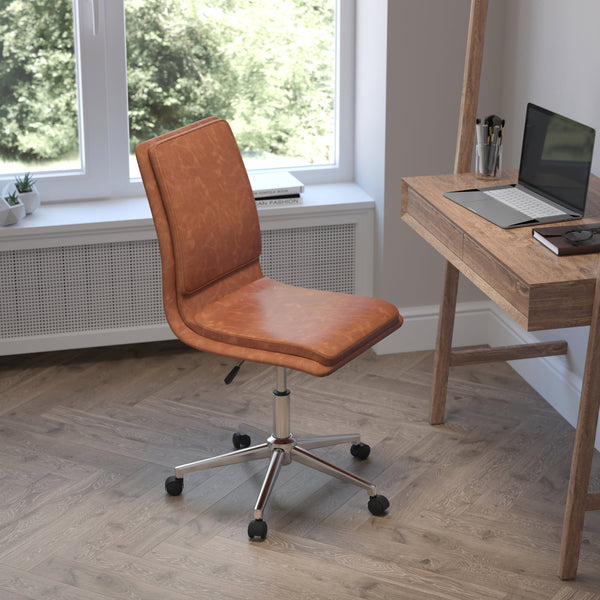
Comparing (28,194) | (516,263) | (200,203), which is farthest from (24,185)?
(516,263)

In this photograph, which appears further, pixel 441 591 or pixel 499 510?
pixel 499 510

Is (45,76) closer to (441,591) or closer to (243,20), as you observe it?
(243,20)

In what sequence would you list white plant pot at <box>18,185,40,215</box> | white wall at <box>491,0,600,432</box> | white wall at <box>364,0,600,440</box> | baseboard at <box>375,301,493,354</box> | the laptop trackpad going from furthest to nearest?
baseboard at <box>375,301,493,354</box>
white plant pot at <box>18,185,40,215</box>
white wall at <box>364,0,600,440</box>
white wall at <box>491,0,600,432</box>
the laptop trackpad

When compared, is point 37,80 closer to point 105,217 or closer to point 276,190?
point 105,217

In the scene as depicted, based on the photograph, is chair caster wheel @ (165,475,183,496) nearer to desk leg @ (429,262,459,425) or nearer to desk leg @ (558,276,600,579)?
desk leg @ (429,262,459,425)

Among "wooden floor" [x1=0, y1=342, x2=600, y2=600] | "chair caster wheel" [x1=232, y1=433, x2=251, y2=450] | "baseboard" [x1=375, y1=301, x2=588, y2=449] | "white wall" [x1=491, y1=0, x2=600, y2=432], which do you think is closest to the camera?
"wooden floor" [x1=0, y1=342, x2=600, y2=600]

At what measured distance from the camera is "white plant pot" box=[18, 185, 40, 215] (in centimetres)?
342

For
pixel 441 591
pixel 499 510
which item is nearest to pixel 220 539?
pixel 441 591

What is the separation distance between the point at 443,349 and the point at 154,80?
1.48 metres

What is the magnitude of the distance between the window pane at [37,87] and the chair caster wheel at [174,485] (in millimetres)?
1431

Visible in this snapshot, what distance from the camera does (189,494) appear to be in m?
2.75

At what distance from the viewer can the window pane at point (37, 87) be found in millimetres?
3436

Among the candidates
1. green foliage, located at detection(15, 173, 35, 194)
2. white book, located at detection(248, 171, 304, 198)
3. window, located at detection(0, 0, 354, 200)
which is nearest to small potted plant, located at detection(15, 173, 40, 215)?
green foliage, located at detection(15, 173, 35, 194)

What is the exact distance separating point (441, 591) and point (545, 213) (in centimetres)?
98
